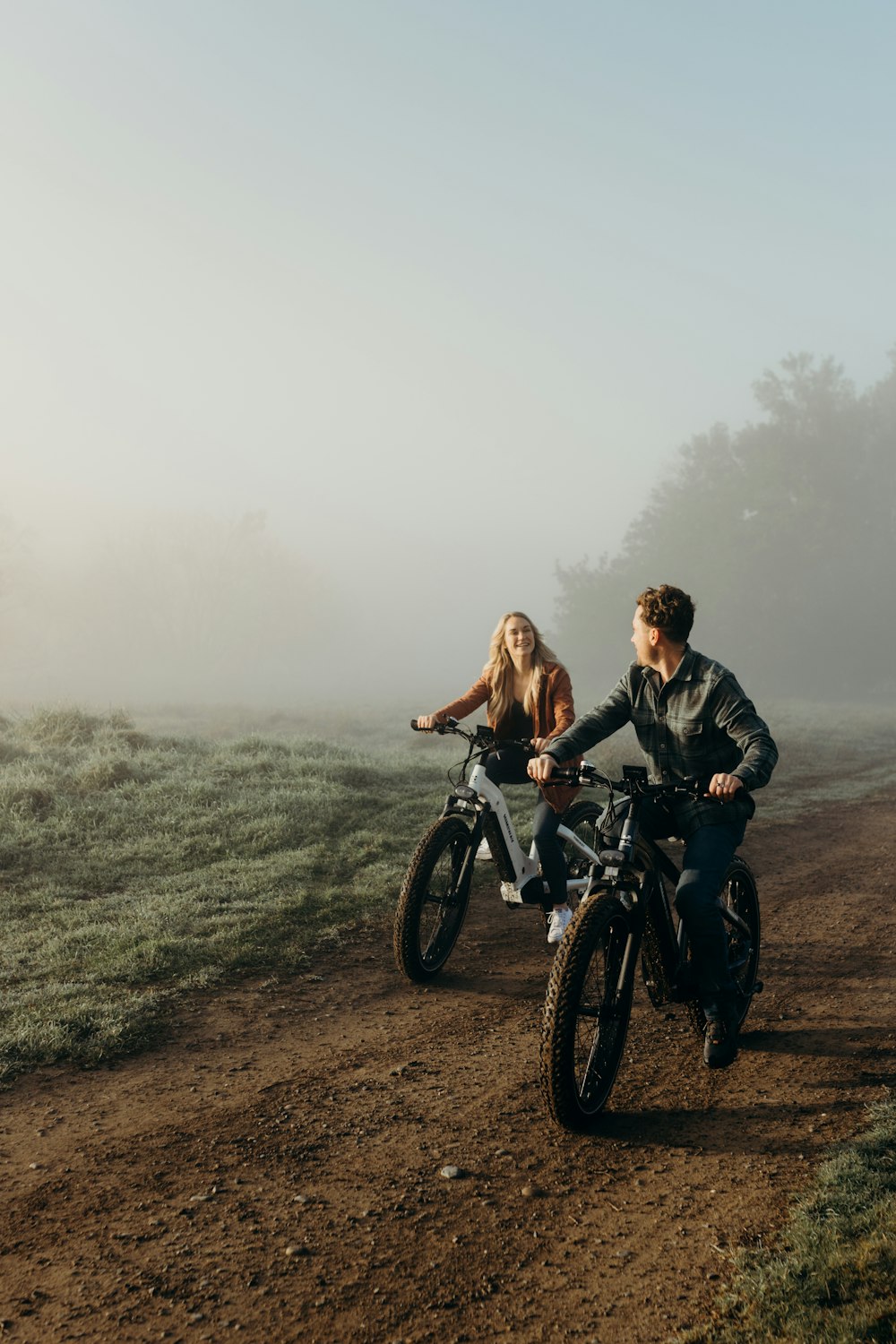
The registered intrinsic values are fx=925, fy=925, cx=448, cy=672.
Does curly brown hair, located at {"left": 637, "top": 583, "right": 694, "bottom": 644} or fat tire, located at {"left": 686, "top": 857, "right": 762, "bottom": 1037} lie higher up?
curly brown hair, located at {"left": 637, "top": 583, "right": 694, "bottom": 644}

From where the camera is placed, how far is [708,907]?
4.73m

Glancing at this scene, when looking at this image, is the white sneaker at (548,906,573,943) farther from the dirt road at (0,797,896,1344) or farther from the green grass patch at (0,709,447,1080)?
the green grass patch at (0,709,447,1080)

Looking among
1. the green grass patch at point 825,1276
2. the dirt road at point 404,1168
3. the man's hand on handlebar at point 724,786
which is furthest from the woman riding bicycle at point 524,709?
the green grass patch at point 825,1276

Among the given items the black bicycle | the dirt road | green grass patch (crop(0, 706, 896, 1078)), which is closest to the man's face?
the black bicycle

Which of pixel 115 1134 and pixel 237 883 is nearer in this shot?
pixel 115 1134

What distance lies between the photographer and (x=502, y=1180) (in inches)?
158

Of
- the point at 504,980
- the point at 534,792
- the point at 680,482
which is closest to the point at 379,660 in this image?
the point at 680,482

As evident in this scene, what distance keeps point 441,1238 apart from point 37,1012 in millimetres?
3610

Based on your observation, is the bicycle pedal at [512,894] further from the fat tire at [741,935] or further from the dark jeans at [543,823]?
the fat tire at [741,935]

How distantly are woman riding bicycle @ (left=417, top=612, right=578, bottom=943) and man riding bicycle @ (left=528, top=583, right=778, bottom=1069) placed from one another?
166 centimetres

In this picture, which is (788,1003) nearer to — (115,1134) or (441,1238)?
(441,1238)

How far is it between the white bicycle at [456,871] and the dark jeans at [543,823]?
0.24ft

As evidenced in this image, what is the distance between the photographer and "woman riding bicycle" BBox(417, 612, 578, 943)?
6.85 meters

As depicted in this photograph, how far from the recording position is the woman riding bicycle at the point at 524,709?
22.5ft
